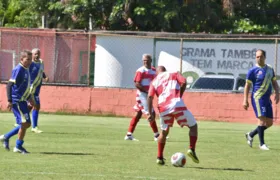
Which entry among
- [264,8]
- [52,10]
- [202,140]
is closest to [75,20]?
[52,10]

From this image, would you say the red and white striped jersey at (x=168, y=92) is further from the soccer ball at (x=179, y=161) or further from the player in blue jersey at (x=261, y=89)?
the player in blue jersey at (x=261, y=89)

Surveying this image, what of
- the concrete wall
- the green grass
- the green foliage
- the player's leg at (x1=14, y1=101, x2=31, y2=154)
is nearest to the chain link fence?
the concrete wall

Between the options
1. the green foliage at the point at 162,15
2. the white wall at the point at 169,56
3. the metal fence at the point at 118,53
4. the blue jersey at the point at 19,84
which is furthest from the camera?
the green foliage at the point at 162,15

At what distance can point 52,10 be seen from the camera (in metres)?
35.9

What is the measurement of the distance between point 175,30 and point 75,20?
4.18 metres

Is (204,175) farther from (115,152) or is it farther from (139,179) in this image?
(115,152)

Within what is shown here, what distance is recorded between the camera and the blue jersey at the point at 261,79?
16.7m

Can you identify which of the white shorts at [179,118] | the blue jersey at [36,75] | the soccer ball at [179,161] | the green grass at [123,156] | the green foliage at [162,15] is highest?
the green foliage at [162,15]

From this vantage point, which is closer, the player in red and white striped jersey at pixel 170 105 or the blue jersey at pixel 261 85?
the player in red and white striped jersey at pixel 170 105

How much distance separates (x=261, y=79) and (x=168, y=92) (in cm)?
364

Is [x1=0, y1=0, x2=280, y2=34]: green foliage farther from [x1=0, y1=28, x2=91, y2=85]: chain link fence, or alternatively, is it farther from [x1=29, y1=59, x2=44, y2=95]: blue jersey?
[x1=29, y1=59, x2=44, y2=95]: blue jersey

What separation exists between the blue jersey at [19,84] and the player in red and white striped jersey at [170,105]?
251 cm

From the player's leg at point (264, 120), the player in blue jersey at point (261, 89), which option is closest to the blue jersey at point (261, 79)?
the player in blue jersey at point (261, 89)

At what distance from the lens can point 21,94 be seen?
1503 centimetres
